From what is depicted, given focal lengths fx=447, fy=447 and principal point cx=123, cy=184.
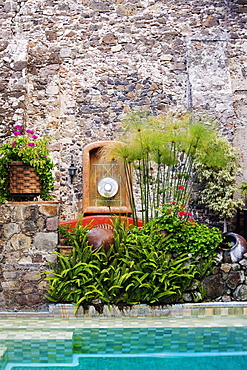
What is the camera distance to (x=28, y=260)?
502cm

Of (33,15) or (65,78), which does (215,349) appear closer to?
(65,78)

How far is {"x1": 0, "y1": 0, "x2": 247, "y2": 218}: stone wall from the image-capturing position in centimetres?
808

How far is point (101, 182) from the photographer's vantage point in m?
8.10

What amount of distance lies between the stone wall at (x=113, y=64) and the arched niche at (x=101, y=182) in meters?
0.14

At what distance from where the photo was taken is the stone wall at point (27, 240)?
4980 millimetres

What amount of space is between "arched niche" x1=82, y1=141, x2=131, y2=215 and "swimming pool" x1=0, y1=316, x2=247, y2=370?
3.65 metres

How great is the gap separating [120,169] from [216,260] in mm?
3470

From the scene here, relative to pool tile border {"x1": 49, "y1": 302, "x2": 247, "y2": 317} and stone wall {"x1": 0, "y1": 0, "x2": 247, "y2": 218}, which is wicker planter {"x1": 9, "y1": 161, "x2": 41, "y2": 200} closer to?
pool tile border {"x1": 49, "y1": 302, "x2": 247, "y2": 317}

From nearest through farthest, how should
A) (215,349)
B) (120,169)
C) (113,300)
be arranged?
1. (215,349)
2. (113,300)
3. (120,169)

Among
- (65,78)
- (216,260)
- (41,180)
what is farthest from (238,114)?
(41,180)

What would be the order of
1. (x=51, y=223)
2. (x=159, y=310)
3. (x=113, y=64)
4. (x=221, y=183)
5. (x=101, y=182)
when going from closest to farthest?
(x=159, y=310)
(x=51, y=223)
(x=221, y=183)
(x=101, y=182)
(x=113, y=64)

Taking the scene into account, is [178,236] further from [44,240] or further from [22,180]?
[22,180]

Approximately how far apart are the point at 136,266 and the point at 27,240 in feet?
4.13

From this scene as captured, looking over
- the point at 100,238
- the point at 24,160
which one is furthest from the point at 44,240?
the point at 24,160
